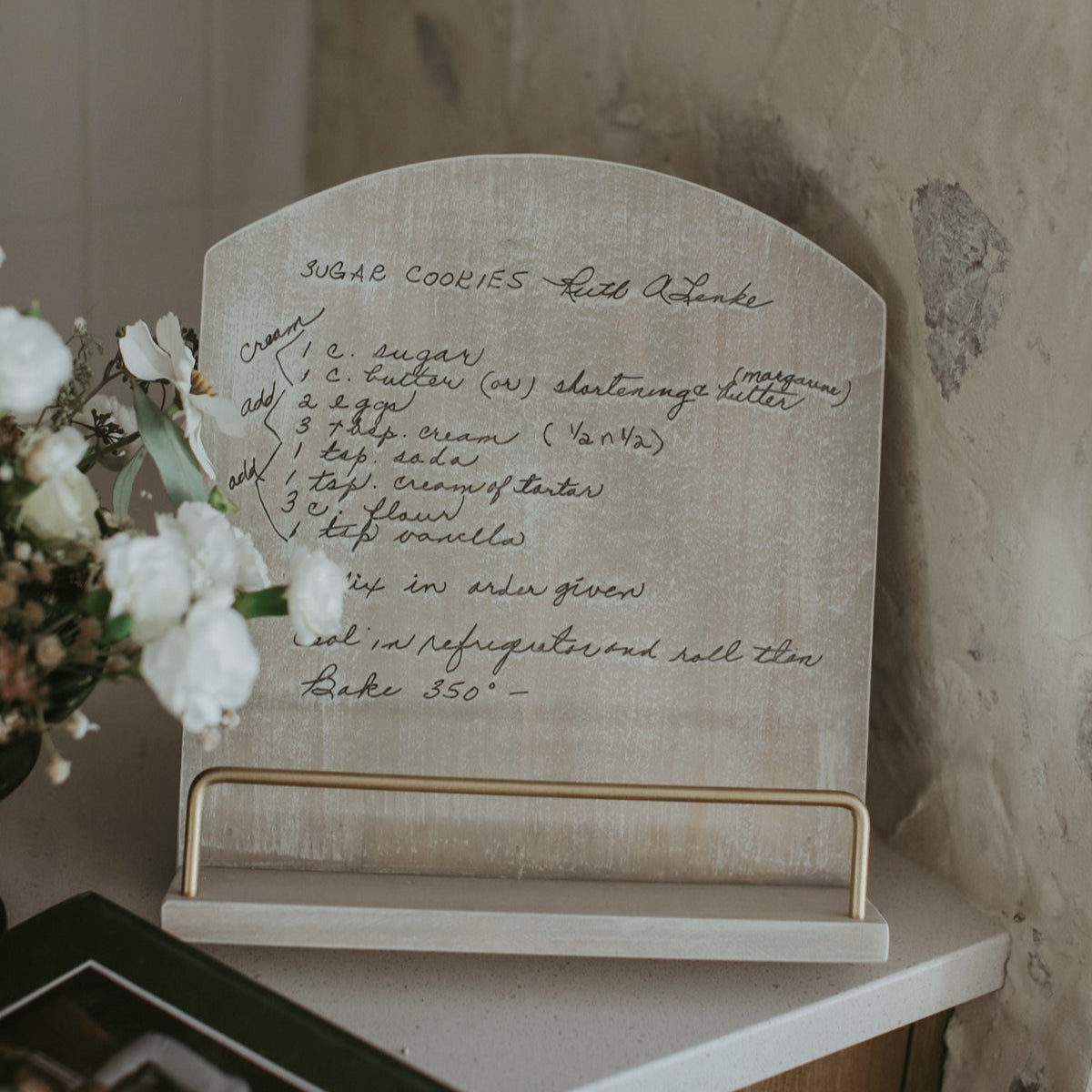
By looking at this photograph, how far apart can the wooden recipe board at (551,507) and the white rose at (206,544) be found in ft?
0.59

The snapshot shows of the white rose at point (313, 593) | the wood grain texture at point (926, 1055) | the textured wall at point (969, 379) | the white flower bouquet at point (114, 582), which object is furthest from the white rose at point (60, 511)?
the wood grain texture at point (926, 1055)

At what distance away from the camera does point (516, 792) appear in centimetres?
69

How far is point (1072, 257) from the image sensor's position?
0.67 meters

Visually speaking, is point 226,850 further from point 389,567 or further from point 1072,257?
point 1072,257

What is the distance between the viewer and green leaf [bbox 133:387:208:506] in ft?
2.12

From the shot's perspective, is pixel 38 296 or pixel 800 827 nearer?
pixel 800 827

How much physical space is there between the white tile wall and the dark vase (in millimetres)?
504

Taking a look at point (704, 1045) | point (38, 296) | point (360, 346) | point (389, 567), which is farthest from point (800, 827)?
point (38, 296)

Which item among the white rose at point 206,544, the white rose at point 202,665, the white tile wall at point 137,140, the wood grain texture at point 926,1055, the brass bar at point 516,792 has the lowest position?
the wood grain texture at point 926,1055

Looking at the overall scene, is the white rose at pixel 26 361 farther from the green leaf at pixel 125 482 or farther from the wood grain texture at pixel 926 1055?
the wood grain texture at pixel 926 1055

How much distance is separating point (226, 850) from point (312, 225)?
379 mm

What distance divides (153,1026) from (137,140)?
2.49 feet

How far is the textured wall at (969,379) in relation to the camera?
0.68 m

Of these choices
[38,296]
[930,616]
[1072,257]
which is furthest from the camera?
[38,296]
